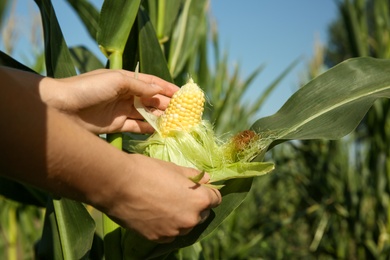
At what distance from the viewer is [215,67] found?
114 inches

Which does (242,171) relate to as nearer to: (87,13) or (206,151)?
(206,151)

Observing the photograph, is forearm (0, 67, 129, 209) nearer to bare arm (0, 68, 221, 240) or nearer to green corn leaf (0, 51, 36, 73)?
bare arm (0, 68, 221, 240)

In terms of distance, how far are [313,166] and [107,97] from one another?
254cm

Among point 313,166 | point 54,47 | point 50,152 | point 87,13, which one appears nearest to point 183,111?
point 54,47

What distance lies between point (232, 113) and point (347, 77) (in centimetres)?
173

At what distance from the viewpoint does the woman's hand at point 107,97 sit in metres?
0.97

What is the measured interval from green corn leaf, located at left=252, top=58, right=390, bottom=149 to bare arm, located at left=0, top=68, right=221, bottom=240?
331mm

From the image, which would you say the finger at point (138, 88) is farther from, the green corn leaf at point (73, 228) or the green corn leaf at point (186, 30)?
the green corn leaf at point (186, 30)

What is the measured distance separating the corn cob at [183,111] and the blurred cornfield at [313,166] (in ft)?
1.72

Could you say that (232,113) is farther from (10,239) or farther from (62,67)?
(62,67)

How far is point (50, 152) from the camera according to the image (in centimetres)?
65

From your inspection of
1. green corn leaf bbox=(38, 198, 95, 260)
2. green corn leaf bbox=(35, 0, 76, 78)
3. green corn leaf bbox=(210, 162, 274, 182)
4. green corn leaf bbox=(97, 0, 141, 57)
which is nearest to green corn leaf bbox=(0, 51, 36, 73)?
green corn leaf bbox=(35, 0, 76, 78)

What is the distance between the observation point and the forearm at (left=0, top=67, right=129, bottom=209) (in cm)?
62

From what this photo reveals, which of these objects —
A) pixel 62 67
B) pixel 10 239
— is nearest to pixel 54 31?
pixel 62 67
